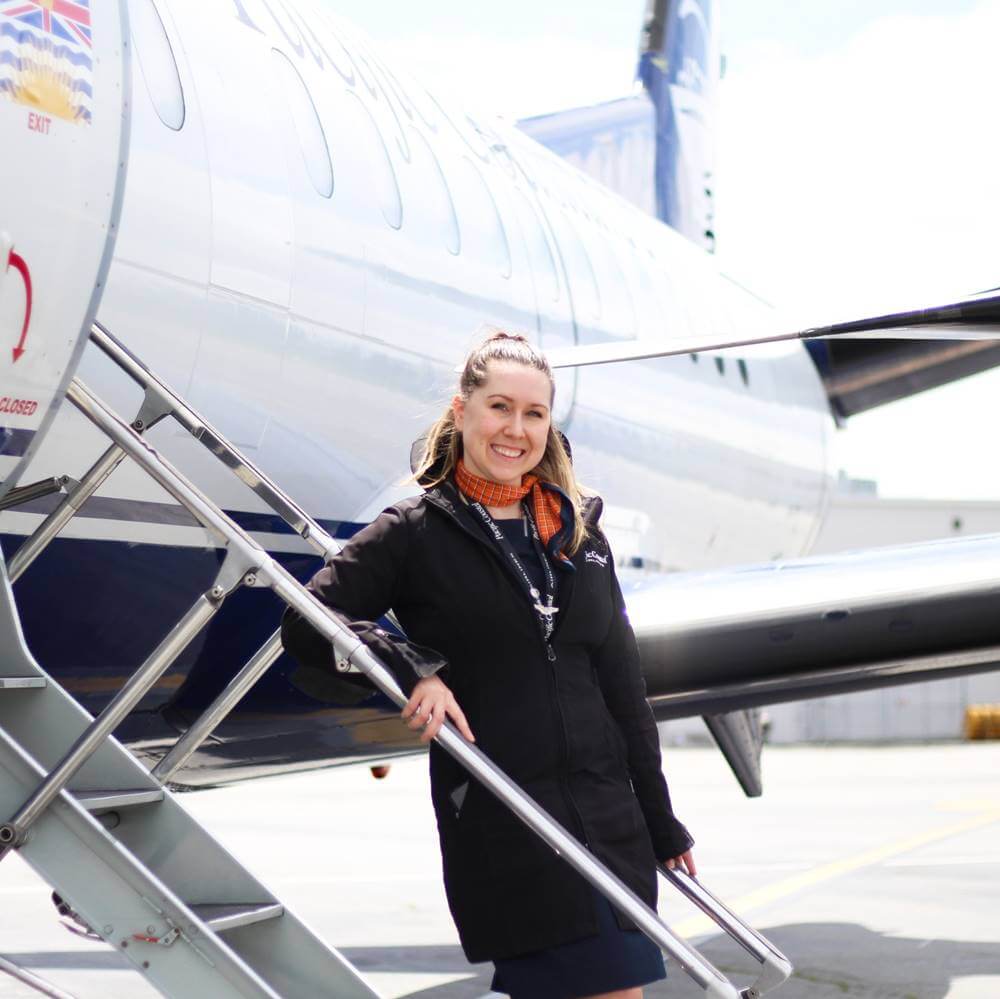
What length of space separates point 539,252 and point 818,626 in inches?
110

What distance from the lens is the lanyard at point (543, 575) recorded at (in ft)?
11.0

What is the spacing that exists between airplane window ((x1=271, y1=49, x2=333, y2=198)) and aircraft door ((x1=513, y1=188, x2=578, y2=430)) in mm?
2070

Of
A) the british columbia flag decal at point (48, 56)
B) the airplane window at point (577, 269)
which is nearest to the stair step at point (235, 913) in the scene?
the british columbia flag decal at point (48, 56)

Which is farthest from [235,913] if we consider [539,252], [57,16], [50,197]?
[539,252]

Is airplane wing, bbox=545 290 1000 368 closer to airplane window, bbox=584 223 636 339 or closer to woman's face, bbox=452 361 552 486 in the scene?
woman's face, bbox=452 361 552 486

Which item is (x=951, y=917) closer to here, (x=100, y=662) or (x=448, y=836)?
(x=100, y=662)

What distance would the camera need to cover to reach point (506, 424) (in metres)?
3.45

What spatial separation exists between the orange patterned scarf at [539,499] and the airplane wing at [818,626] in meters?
3.48

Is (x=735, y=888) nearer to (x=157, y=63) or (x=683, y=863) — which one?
(x=157, y=63)

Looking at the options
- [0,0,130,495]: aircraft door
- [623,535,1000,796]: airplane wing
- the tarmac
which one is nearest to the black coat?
[0,0,130,495]: aircraft door

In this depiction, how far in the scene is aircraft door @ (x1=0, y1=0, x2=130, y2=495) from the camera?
3744mm

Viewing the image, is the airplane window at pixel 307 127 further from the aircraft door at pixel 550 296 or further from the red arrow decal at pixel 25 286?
the red arrow decal at pixel 25 286

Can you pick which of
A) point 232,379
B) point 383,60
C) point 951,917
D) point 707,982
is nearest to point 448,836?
point 707,982

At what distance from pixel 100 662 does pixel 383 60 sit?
390 cm
